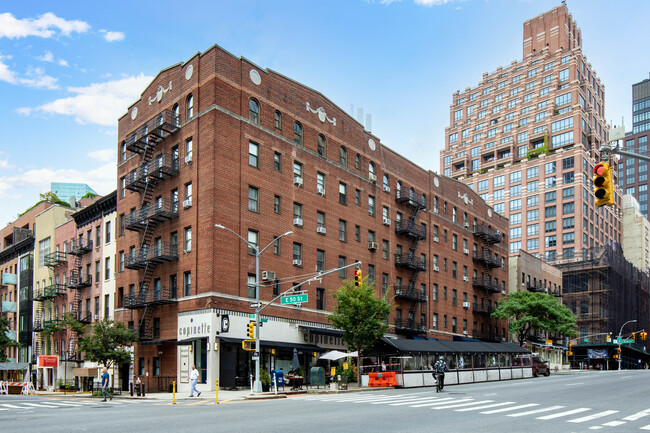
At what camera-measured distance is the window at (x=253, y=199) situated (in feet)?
144

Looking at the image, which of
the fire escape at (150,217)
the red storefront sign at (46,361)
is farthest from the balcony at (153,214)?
the red storefront sign at (46,361)

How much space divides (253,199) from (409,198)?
2075 cm

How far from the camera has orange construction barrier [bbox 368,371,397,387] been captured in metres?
38.8

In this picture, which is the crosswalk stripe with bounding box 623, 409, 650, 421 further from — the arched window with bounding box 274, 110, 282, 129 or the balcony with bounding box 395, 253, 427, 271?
the balcony with bounding box 395, 253, 427, 271

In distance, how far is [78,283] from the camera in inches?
2238

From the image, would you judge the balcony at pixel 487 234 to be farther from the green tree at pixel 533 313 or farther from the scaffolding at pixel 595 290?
the scaffolding at pixel 595 290

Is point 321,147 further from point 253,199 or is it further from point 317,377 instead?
point 317,377

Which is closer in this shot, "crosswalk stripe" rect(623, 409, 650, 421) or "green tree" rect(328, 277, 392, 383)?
"crosswalk stripe" rect(623, 409, 650, 421)

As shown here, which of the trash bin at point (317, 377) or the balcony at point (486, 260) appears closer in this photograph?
the trash bin at point (317, 377)

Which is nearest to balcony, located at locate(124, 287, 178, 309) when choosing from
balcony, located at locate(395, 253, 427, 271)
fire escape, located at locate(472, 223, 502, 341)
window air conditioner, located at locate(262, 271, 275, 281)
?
window air conditioner, located at locate(262, 271, 275, 281)

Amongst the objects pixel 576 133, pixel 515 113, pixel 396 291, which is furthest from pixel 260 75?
pixel 515 113

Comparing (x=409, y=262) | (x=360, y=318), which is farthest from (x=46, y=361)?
(x=409, y=262)

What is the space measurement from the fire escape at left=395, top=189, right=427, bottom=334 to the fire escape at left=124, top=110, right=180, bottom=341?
917 inches

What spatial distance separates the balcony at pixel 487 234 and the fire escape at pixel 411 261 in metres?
14.4
